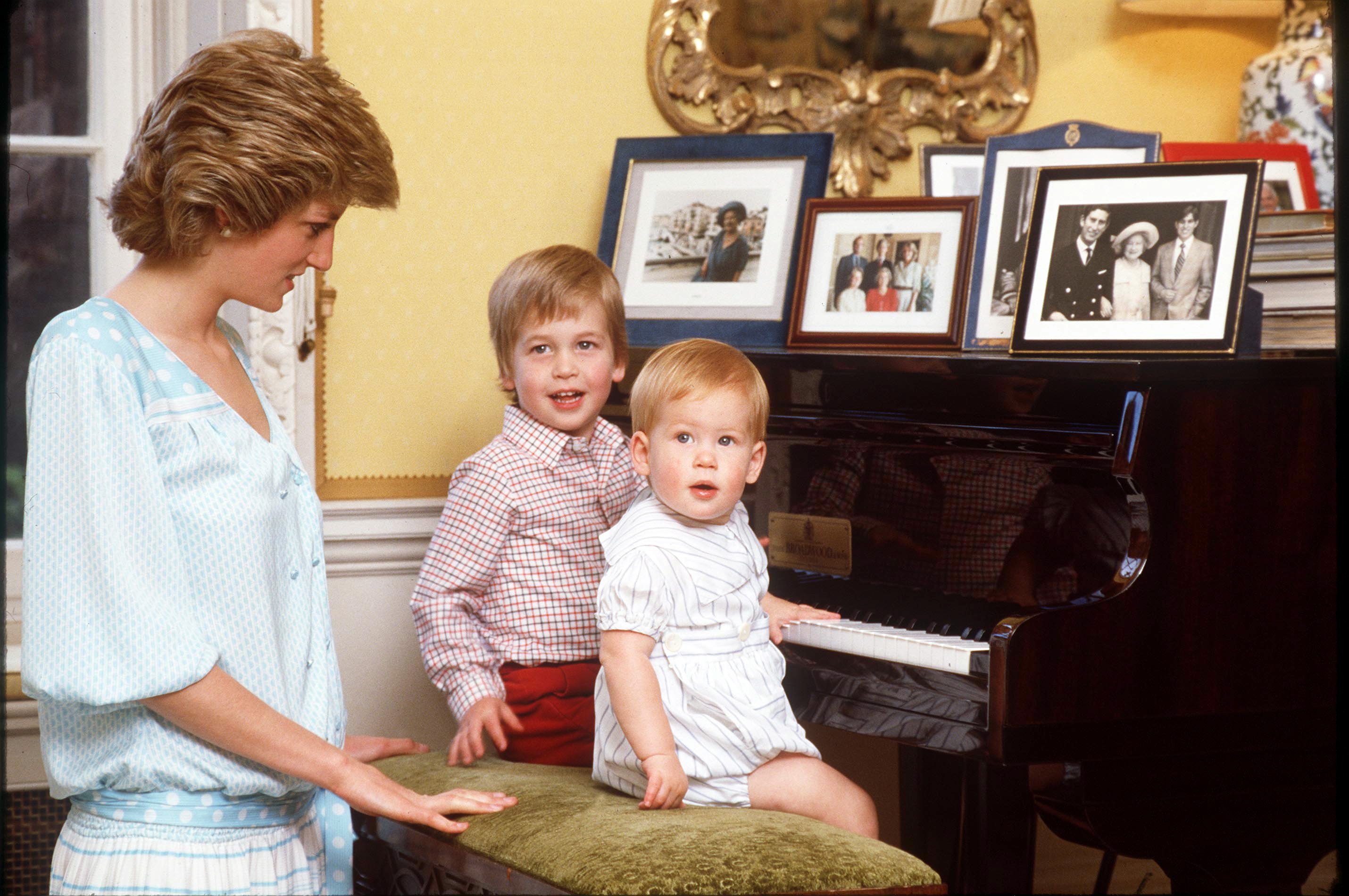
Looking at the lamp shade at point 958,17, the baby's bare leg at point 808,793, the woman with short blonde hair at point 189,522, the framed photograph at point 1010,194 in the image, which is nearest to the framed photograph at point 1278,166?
the framed photograph at point 1010,194

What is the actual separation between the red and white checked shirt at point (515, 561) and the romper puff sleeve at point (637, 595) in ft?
1.31

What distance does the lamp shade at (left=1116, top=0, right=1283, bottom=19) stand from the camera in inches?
120

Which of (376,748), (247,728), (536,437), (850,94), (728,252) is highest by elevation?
(850,94)

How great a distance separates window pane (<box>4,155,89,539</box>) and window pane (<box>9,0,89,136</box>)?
0.07 metres

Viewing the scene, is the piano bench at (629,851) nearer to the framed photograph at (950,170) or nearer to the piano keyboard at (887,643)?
the piano keyboard at (887,643)

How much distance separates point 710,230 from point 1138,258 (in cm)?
88

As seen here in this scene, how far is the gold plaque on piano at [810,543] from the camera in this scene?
217cm

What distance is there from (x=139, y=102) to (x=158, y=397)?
1460mm

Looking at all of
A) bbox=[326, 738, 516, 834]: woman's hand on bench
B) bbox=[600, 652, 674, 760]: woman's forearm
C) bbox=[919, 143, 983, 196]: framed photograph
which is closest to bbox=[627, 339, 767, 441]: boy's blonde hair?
bbox=[600, 652, 674, 760]: woman's forearm

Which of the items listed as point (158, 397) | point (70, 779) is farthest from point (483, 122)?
point (70, 779)

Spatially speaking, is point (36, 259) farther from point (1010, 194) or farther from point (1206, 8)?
point (1206, 8)

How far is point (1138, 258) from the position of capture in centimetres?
209

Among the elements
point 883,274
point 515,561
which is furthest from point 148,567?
point 883,274

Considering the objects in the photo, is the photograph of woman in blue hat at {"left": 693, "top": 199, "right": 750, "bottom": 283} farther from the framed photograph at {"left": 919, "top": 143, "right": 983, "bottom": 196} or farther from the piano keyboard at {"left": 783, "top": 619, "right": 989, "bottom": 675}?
the piano keyboard at {"left": 783, "top": 619, "right": 989, "bottom": 675}
